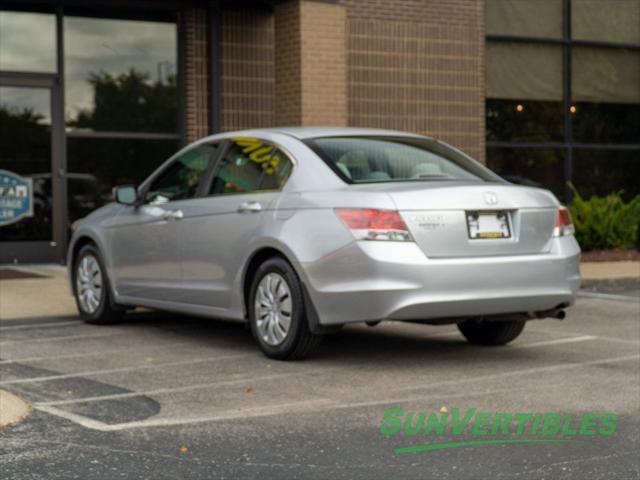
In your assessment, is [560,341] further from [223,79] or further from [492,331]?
[223,79]

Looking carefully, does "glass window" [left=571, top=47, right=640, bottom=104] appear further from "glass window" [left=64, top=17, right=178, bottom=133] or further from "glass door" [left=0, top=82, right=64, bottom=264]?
"glass door" [left=0, top=82, right=64, bottom=264]

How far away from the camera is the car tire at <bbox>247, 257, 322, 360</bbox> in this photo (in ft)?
27.2

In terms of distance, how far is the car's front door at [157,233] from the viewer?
970 centimetres

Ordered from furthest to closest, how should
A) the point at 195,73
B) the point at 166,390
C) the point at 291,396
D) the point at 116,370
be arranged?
the point at 195,73 → the point at 116,370 → the point at 166,390 → the point at 291,396

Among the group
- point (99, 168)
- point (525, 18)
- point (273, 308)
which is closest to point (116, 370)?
point (273, 308)

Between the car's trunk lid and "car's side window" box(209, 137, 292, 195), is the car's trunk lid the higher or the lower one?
the lower one

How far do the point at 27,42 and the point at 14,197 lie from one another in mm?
2008

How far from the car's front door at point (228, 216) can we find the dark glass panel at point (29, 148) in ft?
23.5

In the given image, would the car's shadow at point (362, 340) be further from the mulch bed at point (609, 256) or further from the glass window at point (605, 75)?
the glass window at point (605, 75)

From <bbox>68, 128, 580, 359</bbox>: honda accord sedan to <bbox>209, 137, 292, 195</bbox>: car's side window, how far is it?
1 cm

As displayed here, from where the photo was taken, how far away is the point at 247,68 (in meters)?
17.2

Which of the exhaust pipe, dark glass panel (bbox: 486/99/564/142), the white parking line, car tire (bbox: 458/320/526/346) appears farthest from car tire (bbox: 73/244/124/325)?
dark glass panel (bbox: 486/99/564/142)

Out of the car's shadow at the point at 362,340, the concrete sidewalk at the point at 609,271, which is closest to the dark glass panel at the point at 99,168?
the car's shadow at the point at 362,340

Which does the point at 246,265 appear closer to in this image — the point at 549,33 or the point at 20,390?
the point at 20,390
